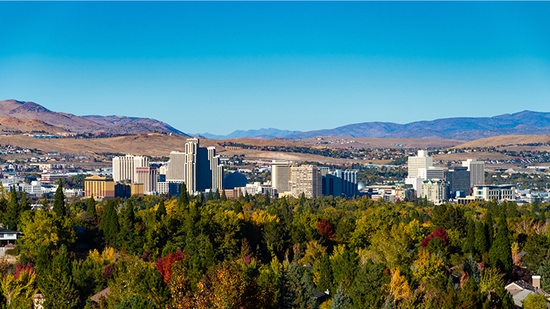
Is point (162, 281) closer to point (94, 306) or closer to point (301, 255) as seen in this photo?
point (94, 306)

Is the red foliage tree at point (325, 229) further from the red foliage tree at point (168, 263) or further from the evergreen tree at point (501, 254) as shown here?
the red foliage tree at point (168, 263)

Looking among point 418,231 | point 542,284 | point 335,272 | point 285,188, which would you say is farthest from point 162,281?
point 285,188

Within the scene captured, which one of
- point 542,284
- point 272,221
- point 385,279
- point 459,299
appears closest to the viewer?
point 459,299

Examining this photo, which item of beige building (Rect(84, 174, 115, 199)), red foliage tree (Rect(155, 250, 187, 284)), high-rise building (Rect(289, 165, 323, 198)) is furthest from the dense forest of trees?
high-rise building (Rect(289, 165, 323, 198))

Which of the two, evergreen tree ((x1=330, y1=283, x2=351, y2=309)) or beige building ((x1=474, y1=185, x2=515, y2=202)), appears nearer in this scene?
evergreen tree ((x1=330, y1=283, x2=351, y2=309))

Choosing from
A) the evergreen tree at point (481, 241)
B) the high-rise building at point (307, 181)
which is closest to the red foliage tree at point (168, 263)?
the evergreen tree at point (481, 241)

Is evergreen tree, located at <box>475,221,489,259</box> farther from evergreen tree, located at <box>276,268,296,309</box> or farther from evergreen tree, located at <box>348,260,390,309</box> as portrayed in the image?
evergreen tree, located at <box>276,268,296,309</box>
